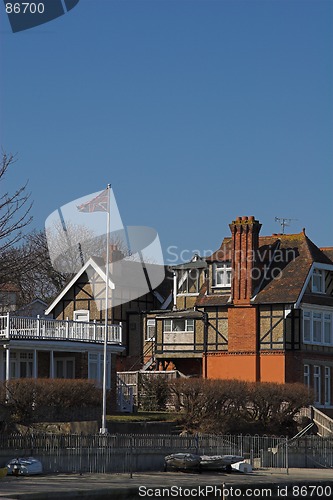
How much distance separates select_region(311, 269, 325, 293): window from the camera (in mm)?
61875

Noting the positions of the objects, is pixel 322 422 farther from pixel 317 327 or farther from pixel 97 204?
pixel 97 204

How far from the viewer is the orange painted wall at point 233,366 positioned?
60.3 m

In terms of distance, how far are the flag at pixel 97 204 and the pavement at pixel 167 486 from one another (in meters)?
11.3

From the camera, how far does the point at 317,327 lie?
61562 mm

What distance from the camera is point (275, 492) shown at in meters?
36.4

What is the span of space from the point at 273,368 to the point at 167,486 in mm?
26177

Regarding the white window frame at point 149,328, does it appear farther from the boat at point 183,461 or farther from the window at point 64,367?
the boat at point 183,461

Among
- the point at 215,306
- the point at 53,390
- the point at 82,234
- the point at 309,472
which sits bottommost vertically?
the point at 309,472

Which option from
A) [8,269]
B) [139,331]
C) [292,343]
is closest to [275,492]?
[8,269]

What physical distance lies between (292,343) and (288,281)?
3.60 metres

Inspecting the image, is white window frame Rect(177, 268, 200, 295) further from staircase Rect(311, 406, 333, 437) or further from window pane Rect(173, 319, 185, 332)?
staircase Rect(311, 406, 333, 437)

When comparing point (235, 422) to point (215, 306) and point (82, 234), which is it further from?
point (82, 234)

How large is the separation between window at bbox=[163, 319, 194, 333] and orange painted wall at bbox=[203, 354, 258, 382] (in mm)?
2912

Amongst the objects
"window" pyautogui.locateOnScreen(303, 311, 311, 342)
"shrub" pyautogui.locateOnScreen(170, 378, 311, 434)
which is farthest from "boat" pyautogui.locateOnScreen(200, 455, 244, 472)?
"window" pyautogui.locateOnScreen(303, 311, 311, 342)
